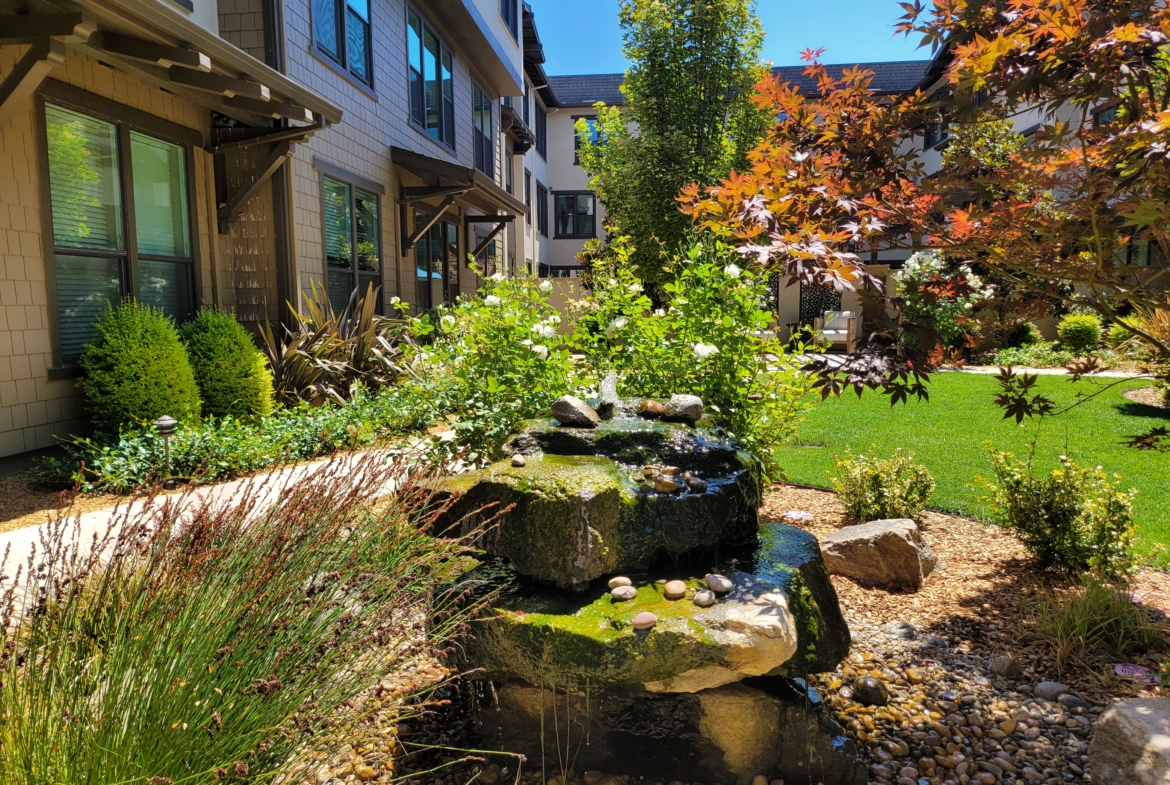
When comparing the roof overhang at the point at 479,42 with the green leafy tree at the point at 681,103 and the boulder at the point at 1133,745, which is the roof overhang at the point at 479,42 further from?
the boulder at the point at 1133,745

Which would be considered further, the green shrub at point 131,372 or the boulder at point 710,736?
the green shrub at point 131,372

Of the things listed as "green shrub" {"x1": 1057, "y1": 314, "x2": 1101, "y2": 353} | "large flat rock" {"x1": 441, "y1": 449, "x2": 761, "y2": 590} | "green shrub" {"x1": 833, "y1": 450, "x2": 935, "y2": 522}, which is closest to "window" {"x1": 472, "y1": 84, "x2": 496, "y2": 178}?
"green shrub" {"x1": 1057, "y1": 314, "x2": 1101, "y2": 353}

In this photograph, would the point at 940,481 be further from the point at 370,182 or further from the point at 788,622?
the point at 370,182

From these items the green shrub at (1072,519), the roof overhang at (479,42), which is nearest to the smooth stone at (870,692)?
the green shrub at (1072,519)

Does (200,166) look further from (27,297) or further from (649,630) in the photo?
(649,630)

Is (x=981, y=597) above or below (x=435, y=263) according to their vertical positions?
below

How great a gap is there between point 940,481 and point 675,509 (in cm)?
409

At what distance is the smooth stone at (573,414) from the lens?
332 centimetres

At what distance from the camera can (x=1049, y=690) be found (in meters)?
2.97

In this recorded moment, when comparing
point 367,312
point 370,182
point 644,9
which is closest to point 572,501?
point 367,312

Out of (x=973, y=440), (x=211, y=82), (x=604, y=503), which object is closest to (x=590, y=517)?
(x=604, y=503)

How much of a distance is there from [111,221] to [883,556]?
658cm

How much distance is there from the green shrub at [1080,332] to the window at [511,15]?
13552mm

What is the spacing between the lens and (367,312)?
28.0 feet
